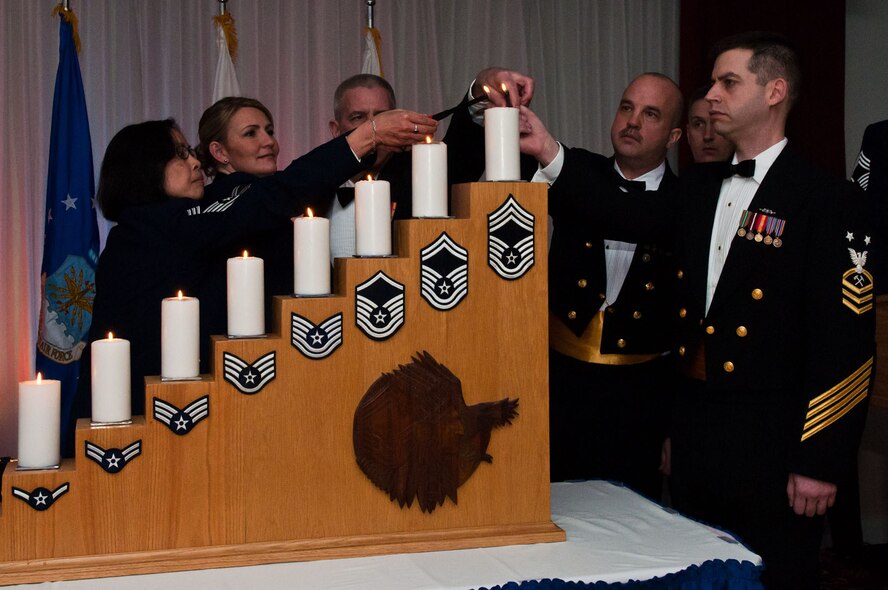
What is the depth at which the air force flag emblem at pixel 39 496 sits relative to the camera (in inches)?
60.6

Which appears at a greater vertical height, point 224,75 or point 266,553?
point 224,75

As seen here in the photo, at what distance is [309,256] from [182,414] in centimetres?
34

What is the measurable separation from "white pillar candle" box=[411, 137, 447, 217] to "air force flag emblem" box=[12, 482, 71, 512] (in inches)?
29.5

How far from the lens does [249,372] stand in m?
1.63

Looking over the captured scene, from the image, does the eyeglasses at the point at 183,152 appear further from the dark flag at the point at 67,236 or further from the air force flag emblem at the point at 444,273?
the dark flag at the point at 67,236

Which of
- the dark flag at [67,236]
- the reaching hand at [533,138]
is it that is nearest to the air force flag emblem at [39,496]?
the reaching hand at [533,138]

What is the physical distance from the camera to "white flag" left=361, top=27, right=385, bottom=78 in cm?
389

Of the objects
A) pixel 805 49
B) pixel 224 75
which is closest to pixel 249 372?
pixel 224 75

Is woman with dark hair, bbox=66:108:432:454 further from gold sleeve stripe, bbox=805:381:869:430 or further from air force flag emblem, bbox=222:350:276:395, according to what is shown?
gold sleeve stripe, bbox=805:381:869:430

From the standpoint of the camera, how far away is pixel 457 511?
175 cm

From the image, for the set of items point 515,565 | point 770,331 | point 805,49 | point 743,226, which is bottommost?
point 515,565

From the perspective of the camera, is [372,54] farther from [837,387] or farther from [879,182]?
[837,387]

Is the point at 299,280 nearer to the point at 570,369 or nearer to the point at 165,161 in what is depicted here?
the point at 165,161

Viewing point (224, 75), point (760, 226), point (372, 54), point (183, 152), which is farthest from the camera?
point (372, 54)
